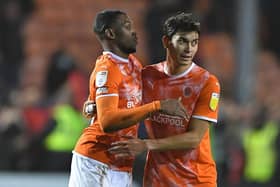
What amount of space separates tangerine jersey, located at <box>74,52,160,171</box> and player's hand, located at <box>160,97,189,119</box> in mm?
37

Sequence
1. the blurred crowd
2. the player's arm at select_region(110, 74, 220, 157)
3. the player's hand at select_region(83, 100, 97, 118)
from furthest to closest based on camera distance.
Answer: the blurred crowd < the player's hand at select_region(83, 100, 97, 118) < the player's arm at select_region(110, 74, 220, 157)

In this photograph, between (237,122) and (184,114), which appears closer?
(184,114)

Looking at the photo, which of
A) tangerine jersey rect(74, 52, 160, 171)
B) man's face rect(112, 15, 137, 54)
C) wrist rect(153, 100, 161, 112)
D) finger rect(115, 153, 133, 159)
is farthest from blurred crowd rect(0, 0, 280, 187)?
wrist rect(153, 100, 161, 112)

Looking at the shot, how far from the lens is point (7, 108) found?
11625 mm

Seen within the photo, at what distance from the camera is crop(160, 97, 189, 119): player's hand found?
19.6ft

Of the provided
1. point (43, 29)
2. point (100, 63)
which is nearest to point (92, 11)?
point (43, 29)

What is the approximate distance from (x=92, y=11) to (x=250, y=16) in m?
2.64

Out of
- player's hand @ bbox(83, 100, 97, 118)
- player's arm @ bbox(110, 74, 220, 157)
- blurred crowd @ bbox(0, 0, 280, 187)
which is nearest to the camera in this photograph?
player's arm @ bbox(110, 74, 220, 157)

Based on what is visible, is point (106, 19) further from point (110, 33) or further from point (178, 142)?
point (178, 142)

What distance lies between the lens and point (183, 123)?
619cm

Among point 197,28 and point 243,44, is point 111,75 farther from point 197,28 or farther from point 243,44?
point 243,44

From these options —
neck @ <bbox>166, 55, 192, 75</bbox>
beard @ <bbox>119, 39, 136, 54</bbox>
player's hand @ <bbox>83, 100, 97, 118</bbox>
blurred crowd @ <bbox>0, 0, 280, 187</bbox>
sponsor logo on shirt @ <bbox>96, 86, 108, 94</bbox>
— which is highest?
beard @ <bbox>119, 39, 136, 54</bbox>

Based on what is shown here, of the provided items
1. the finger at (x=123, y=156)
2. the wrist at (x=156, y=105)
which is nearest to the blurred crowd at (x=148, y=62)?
the finger at (x=123, y=156)

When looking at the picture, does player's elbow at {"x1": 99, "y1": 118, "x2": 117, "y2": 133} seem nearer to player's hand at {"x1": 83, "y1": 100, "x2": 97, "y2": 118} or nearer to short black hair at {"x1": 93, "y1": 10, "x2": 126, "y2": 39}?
player's hand at {"x1": 83, "y1": 100, "x2": 97, "y2": 118}
